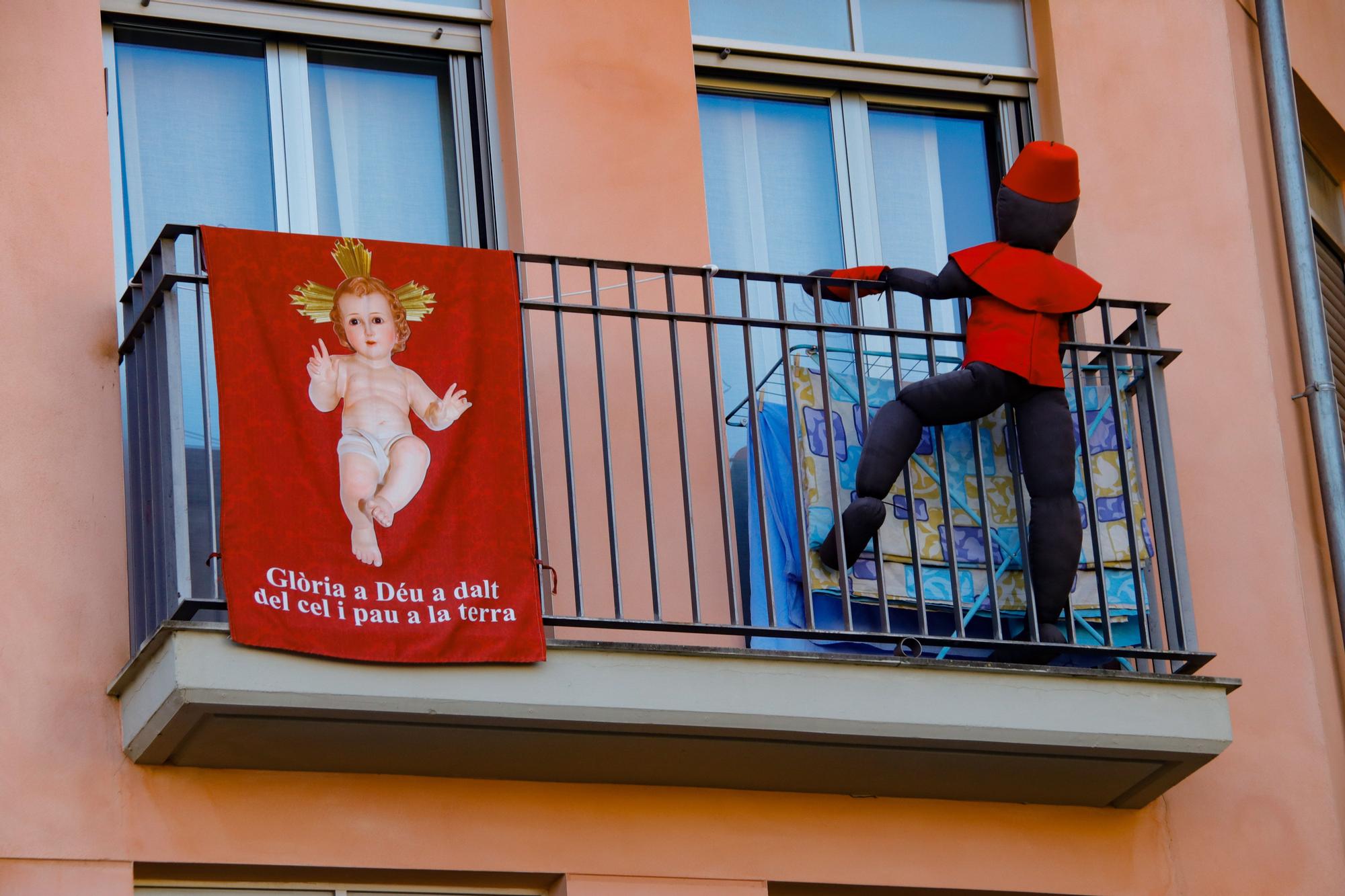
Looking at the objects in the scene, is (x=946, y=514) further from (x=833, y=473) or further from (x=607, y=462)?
(x=607, y=462)

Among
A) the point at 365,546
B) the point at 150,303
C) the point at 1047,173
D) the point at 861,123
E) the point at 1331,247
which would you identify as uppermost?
the point at 1331,247

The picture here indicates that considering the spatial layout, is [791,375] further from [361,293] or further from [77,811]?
[77,811]

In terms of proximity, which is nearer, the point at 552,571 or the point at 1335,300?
the point at 552,571

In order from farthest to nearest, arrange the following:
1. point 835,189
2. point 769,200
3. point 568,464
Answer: point 835,189 → point 769,200 → point 568,464

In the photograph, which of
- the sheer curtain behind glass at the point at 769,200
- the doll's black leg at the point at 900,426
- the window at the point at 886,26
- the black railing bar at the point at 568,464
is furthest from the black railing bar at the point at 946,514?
the window at the point at 886,26

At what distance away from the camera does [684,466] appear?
8.13m

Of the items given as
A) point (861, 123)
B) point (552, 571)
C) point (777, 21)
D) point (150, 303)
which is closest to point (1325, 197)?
point (861, 123)

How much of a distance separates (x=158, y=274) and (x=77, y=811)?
1.69m

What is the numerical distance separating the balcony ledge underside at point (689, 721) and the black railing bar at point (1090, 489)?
12.7 inches

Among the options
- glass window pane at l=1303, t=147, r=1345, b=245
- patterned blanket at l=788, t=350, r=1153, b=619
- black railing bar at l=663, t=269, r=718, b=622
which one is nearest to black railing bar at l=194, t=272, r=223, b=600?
black railing bar at l=663, t=269, r=718, b=622

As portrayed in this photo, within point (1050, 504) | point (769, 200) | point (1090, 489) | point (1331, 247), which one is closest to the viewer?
point (1050, 504)

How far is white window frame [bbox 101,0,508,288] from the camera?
8.82 metres

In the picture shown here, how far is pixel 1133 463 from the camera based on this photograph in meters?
8.96

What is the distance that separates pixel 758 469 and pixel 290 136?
2.12m
